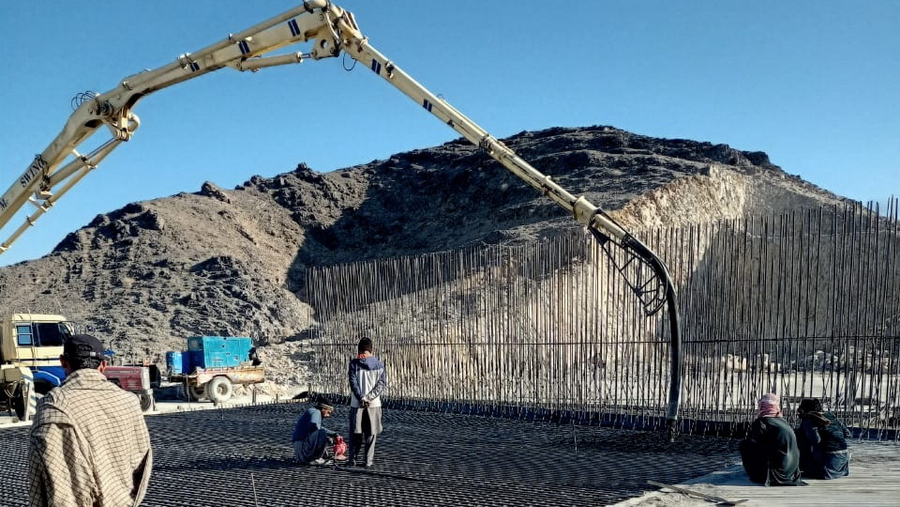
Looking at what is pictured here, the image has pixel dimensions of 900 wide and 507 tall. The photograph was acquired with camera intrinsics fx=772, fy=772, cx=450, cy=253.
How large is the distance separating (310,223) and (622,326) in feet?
122

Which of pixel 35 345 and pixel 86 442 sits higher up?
pixel 86 442

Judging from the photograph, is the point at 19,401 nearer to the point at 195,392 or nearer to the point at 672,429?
the point at 195,392

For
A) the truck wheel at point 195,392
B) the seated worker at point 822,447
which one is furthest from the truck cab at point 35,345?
the seated worker at point 822,447

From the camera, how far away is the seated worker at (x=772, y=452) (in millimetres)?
5969

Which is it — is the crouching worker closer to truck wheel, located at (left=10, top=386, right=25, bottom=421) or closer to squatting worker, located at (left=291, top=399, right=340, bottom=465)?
squatting worker, located at (left=291, top=399, right=340, bottom=465)

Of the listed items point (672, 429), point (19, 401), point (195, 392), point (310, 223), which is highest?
point (310, 223)

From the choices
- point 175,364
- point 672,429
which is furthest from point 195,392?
point 672,429

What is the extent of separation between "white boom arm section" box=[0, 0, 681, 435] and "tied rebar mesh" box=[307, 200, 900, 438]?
0.62 m

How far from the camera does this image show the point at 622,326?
10.2 meters

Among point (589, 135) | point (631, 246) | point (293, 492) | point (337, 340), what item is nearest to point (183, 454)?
point (293, 492)

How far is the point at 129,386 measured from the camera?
1416 centimetres

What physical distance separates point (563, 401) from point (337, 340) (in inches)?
177

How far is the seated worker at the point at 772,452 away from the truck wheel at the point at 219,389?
497 inches

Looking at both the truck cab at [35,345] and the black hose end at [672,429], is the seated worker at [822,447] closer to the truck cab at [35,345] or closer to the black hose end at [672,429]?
the black hose end at [672,429]
